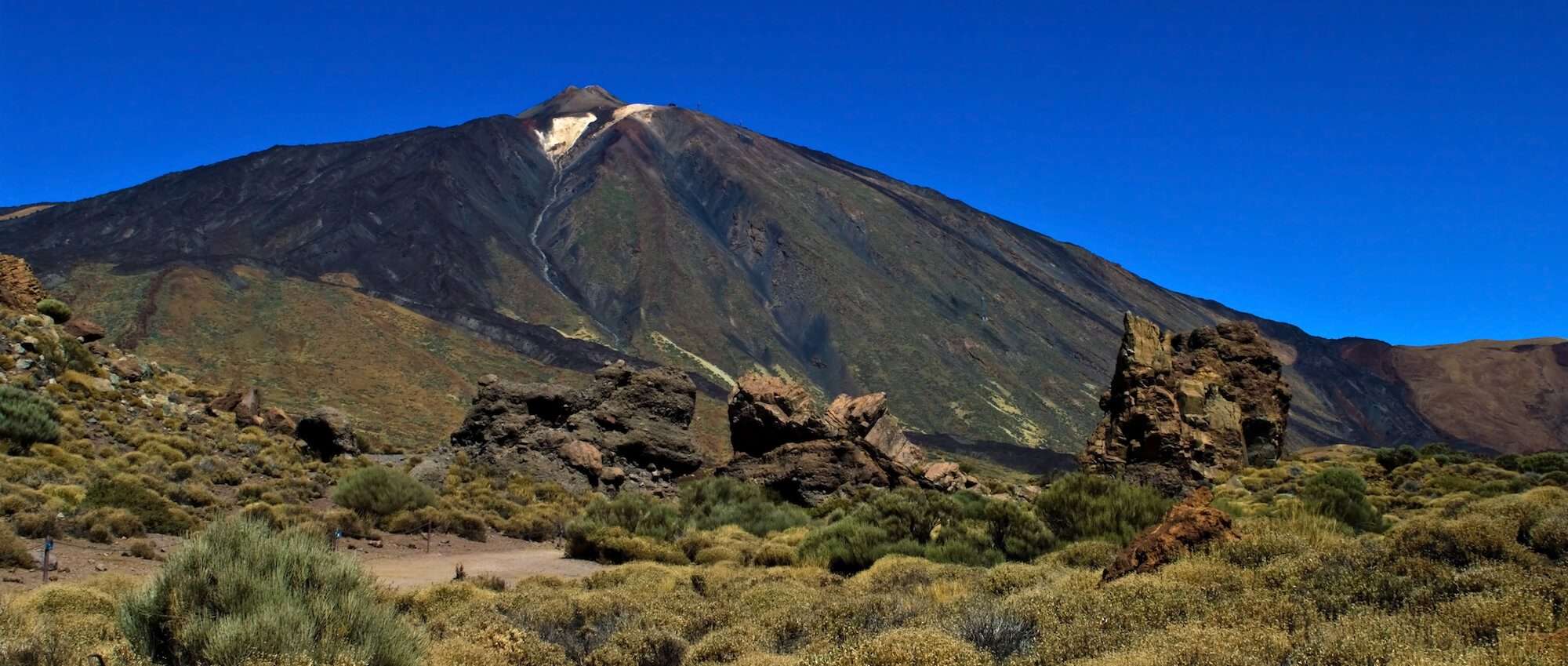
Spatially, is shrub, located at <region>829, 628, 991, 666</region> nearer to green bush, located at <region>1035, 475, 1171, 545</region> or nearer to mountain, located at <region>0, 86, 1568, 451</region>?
green bush, located at <region>1035, 475, 1171, 545</region>

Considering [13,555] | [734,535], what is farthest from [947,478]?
[13,555]

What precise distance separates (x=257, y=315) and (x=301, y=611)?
237 ft

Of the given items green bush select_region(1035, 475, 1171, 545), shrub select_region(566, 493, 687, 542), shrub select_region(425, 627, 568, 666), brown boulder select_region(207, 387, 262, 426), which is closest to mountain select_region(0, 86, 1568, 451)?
brown boulder select_region(207, 387, 262, 426)

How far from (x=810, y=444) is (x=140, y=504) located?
50.3 feet

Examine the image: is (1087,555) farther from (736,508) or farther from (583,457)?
(583,457)

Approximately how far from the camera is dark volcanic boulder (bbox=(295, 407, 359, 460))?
25766 millimetres

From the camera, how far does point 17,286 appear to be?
25594 mm

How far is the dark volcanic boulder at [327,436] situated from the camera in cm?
2577

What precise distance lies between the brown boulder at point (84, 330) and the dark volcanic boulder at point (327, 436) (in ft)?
21.4

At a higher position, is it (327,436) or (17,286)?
(17,286)

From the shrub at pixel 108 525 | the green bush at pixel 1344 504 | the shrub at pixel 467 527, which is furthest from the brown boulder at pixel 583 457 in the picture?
the green bush at pixel 1344 504

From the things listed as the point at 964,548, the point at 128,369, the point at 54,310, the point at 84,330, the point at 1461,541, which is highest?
the point at 54,310

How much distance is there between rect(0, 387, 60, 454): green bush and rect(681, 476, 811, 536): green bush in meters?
12.7

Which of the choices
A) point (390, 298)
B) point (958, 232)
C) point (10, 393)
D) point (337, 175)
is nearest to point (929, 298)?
point (958, 232)
